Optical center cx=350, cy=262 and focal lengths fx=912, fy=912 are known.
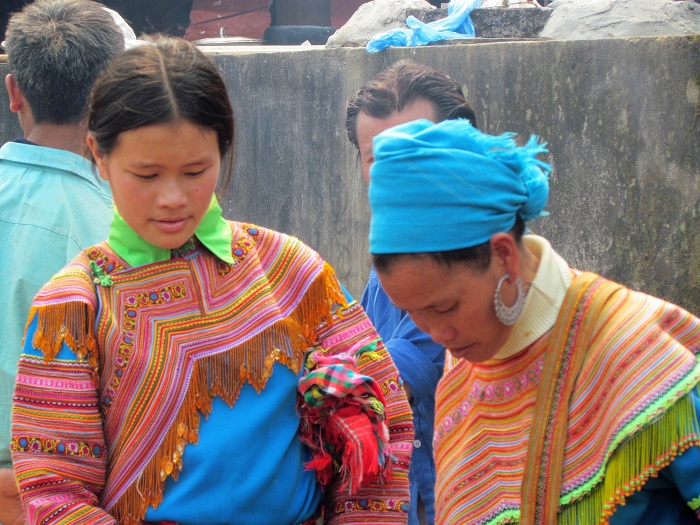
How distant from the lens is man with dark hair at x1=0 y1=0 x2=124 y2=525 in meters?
2.56

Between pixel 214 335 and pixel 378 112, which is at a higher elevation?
pixel 378 112

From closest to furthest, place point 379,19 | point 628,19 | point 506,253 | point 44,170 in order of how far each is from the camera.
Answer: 1. point 506,253
2. point 44,170
3. point 628,19
4. point 379,19

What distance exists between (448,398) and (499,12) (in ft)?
15.0

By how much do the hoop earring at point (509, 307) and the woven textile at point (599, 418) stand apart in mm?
80

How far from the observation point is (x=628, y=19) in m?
5.11

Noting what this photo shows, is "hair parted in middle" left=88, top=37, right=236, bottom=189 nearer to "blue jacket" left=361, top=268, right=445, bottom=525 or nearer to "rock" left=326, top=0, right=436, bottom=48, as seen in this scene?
"blue jacket" left=361, top=268, right=445, bottom=525

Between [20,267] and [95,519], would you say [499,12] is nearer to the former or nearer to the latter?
[20,267]

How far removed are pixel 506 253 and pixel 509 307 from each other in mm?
114

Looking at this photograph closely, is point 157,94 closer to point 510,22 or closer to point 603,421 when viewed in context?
point 603,421

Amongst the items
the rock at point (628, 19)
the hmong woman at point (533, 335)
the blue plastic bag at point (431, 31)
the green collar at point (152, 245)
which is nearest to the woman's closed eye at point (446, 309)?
the hmong woman at point (533, 335)

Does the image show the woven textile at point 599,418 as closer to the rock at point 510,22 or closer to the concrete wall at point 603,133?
the concrete wall at point 603,133

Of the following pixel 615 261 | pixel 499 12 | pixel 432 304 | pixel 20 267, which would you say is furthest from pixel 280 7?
pixel 432 304

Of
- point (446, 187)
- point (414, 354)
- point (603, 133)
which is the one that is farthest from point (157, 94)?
point (603, 133)

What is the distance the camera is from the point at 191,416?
1.99m
